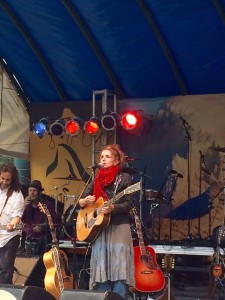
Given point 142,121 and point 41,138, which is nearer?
point 142,121

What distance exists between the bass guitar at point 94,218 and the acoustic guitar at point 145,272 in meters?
1.14

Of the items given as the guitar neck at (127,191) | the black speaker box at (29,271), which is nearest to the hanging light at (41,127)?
the black speaker box at (29,271)

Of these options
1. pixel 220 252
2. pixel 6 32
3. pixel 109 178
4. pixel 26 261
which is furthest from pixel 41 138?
pixel 109 178

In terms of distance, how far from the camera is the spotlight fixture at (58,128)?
1160cm

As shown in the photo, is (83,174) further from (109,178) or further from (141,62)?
(109,178)

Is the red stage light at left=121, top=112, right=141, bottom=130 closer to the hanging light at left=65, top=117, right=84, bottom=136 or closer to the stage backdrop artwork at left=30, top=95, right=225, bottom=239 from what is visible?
the stage backdrop artwork at left=30, top=95, right=225, bottom=239

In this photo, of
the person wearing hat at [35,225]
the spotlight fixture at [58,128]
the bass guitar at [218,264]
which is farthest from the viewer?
the spotlight fixture at [58,128]

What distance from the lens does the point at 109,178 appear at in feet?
23.6

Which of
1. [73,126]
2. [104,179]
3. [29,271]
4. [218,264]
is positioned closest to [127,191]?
[104,179]

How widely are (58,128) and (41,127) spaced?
1.01 ft

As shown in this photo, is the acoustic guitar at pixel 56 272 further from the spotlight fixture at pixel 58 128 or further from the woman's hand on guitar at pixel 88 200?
the spotlight fixture at pixel 58 128

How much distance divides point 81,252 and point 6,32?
3.99m

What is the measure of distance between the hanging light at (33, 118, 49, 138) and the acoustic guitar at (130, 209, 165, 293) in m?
3.72

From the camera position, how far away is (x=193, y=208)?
11086mm
